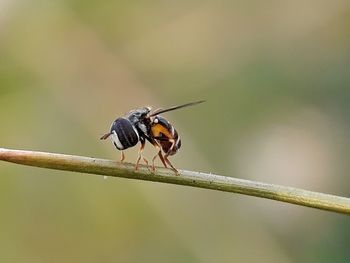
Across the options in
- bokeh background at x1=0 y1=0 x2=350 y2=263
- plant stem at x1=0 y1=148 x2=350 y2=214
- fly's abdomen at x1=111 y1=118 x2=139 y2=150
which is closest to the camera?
plant stem at x1=0 y1=148 x2=350 y2=214

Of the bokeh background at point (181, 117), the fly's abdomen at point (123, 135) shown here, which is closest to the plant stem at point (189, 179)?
the fly's abdomen at point (123, 135)

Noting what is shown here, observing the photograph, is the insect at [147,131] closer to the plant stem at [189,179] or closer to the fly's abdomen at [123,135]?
the fly's abdomen at [123,135]

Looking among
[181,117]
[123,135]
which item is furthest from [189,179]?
[181,117]

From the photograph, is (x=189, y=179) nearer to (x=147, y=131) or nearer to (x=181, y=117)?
(x=147, y=131)

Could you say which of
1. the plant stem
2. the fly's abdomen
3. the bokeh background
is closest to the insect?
the fly's abdomen

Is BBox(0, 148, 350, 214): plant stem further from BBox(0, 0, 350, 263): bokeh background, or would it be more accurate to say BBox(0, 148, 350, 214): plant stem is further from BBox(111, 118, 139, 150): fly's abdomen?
BBox(0, 0, 350, 263): bokeh background

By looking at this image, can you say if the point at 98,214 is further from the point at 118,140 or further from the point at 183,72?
the point at 118,140
